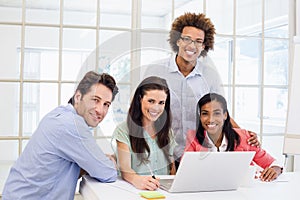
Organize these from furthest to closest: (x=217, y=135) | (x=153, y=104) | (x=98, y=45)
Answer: (x=98, y=45), (x=217, y=135), (x=153, y=104)

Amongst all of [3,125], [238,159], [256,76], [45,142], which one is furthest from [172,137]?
[256,76]

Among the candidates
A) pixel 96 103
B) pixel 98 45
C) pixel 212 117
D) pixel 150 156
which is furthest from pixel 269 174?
pixel 98 45

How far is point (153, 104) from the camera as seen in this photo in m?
1.12

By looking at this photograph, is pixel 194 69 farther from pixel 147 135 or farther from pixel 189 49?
pixel 147 135

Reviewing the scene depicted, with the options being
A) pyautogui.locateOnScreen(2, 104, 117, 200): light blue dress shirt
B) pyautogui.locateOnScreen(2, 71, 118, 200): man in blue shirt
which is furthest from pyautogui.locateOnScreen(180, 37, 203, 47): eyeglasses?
pyautogui.locateOnScreen(2, 104, 117, 200): light blue dress shirt

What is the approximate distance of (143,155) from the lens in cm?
119

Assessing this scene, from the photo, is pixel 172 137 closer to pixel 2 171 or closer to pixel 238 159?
pixel 238 159

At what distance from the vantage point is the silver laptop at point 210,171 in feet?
3.70

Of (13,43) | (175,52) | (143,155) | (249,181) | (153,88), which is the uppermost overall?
(13,43)

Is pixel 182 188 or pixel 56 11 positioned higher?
pixel 56 11

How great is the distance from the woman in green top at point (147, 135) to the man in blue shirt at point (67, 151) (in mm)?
79

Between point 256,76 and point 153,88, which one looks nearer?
point 153,88

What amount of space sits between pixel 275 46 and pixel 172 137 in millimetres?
2283

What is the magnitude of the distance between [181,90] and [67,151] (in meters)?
0.47
